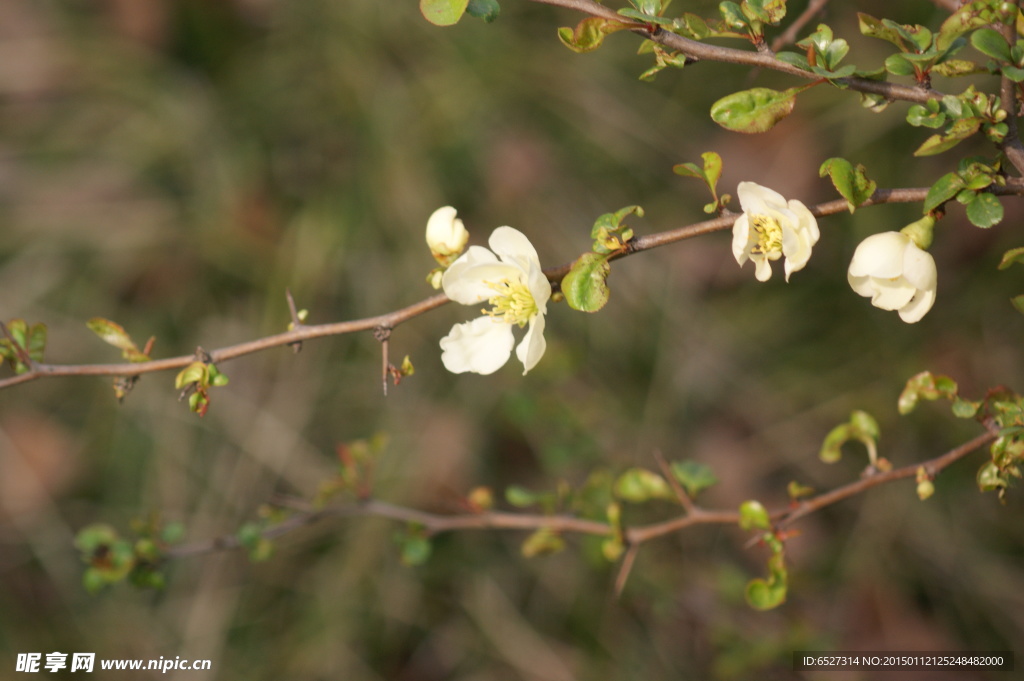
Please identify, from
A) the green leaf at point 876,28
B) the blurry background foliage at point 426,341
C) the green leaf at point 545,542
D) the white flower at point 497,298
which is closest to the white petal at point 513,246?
the white flower at point 497,298

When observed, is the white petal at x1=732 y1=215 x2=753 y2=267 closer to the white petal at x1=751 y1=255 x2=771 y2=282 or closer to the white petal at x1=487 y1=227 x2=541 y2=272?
the white petal at x1=751 y1=255 x2=771 y2=282

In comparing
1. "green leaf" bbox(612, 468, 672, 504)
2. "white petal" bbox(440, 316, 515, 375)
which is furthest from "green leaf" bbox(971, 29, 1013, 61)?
"green leaf" bbox(612, 468, 672, 504)

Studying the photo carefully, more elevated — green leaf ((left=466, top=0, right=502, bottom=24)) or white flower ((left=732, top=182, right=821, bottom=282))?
green leaf ((left=466, top=0, right=502, bottom=24))

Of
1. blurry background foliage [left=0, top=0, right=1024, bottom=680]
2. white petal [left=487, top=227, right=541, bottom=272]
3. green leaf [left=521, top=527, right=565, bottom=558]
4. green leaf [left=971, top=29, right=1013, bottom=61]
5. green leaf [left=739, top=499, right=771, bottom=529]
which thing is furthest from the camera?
blurry background foliage [left=0, top=0, right=1024, bottom=680]

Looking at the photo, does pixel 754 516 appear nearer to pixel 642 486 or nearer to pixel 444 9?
Result: pixel 642 486

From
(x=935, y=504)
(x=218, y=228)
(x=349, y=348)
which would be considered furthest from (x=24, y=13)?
(x=935, y=504)

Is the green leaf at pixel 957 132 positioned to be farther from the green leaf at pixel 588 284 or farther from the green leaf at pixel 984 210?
the green leaf at pixel 588 284
